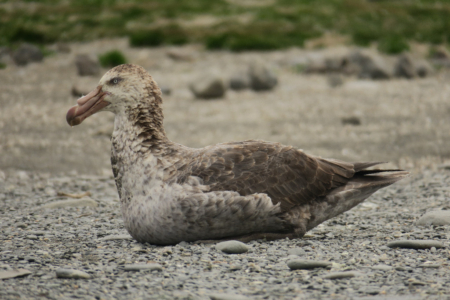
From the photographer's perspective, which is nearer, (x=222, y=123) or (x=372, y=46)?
(x=222, y=123)

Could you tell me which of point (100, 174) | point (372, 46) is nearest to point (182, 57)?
point (372, 46)

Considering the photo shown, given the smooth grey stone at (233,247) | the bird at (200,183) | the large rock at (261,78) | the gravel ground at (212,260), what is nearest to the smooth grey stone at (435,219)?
the gravel ground at (212,260)

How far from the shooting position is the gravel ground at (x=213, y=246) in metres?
4.96

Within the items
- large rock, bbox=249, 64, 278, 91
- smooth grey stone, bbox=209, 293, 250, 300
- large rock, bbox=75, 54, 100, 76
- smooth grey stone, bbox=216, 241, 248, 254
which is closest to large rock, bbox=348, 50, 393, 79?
large rock, bbox=249, 64, 278, 91

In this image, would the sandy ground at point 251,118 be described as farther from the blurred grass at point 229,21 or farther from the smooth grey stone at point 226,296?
the smooth grey stone at point 226,296

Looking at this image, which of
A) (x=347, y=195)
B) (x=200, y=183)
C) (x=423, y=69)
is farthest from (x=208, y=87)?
(x=200, y=183)

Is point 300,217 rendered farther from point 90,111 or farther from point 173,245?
point 90,111

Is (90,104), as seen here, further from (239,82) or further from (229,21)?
(229,21)

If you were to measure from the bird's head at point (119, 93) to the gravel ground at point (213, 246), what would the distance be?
1.32 meters

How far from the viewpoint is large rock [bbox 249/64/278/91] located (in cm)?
1725

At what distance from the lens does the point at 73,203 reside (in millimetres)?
7918

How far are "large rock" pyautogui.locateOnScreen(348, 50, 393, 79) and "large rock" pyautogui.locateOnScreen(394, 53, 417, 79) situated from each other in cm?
24

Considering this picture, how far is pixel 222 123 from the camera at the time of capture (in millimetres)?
13820

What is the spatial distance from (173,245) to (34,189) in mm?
3736
